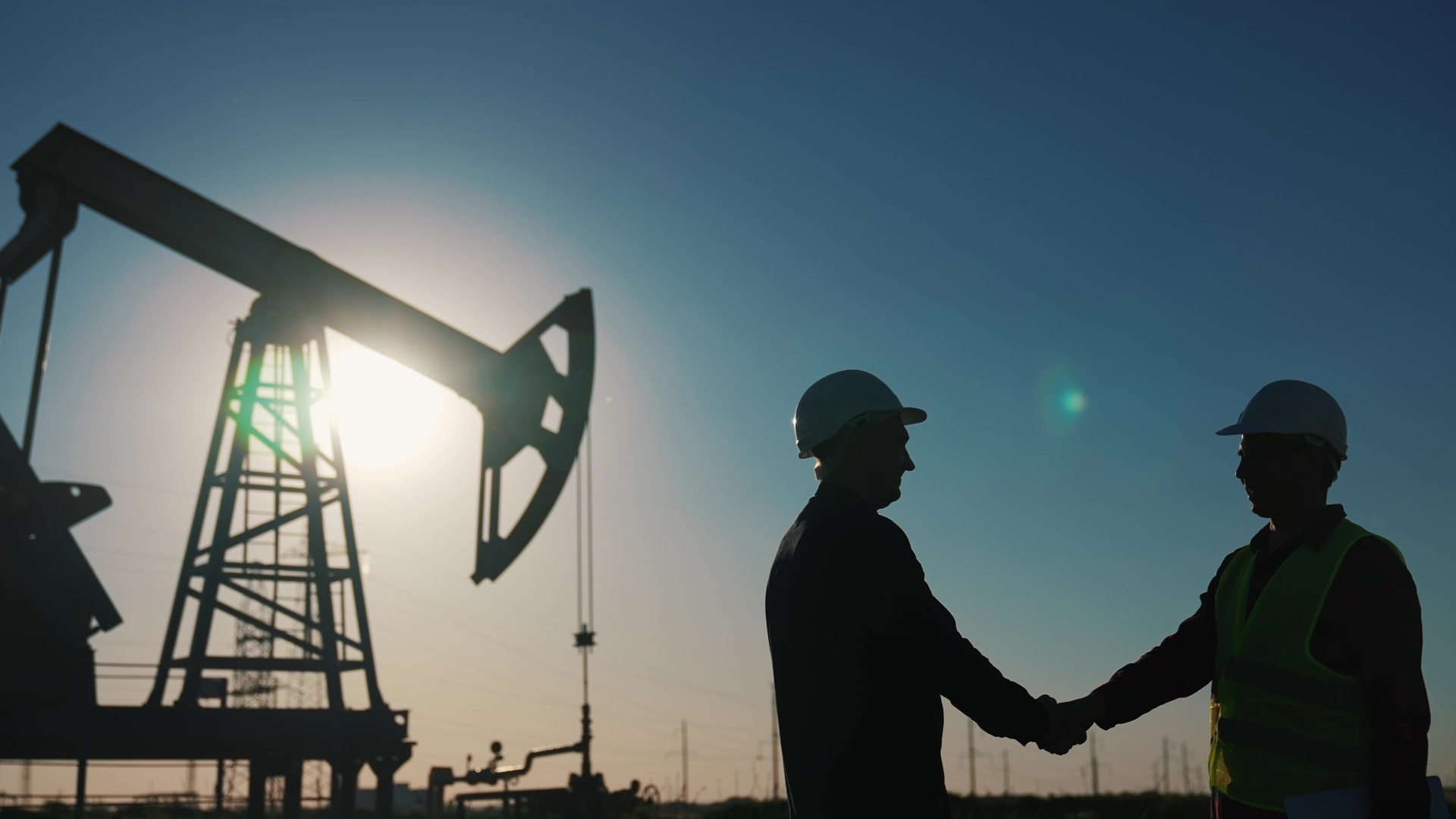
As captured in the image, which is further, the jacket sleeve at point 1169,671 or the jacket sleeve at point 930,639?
the jacket sleeve at point 1169,671

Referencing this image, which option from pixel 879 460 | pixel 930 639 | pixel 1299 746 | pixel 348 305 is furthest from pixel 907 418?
pixel 348 305

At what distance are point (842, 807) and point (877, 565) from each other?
58cm

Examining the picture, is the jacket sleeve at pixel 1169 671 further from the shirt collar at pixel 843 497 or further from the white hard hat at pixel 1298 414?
the shirt collar at pixel 843 497

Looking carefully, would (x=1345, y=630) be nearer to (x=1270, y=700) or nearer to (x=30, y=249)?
(x=1270, y=700)

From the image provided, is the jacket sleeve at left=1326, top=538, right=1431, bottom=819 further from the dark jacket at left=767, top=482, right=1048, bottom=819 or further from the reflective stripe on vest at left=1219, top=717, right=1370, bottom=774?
the dark jacket at left=767, top=482, right=1048, bottom=819

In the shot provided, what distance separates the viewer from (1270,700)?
3.20 m

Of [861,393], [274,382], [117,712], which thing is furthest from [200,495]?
[861,393]

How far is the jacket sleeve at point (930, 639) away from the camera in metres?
2.91

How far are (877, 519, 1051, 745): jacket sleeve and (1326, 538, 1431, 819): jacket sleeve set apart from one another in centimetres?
90

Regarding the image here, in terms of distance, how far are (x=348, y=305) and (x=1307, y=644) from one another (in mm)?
18678

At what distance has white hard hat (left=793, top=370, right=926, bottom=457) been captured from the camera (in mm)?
3371

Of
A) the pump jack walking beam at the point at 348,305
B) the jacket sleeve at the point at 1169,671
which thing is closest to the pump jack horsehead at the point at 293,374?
the pump jack walking beam at the point at 348,305

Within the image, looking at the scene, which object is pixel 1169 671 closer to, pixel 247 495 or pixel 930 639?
pixel 930 639

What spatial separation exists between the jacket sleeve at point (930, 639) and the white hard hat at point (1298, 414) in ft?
3.76
